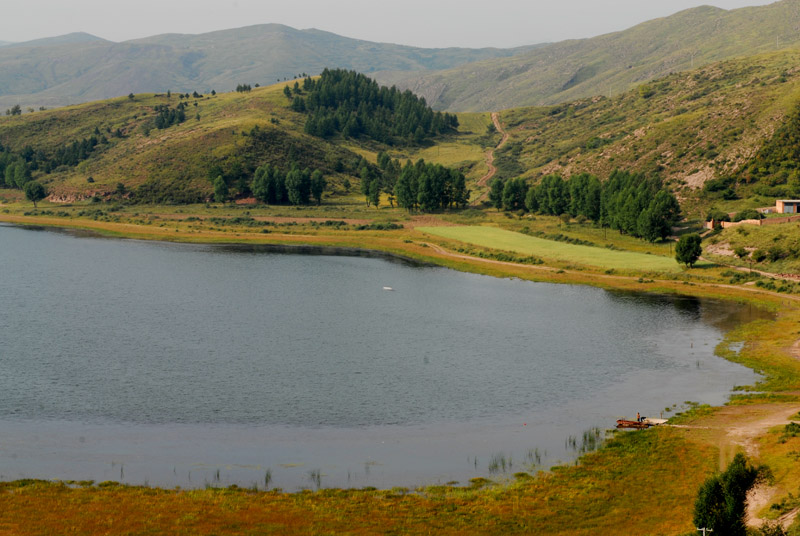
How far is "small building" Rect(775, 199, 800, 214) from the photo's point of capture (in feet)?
513

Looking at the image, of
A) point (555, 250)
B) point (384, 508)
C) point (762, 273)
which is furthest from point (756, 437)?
point (555, 250)

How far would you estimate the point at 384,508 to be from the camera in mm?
49188

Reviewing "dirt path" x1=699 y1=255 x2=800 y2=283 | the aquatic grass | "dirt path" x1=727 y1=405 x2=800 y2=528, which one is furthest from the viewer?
"dirt path" x1=699 y1=255 x2=800 y2=283

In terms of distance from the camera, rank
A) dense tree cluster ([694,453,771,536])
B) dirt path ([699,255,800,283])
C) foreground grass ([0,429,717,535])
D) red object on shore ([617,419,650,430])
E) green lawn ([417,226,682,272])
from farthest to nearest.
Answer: green lawn ([417,226,682,272])
dirt path ([699,255,800,283])
red object on shore ([617,419,650,430])
foreground grass ([0,429,717,535])
dense tree cluster ([694,453,771,536])

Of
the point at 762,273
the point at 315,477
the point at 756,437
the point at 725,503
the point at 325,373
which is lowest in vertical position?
the point at 315,477

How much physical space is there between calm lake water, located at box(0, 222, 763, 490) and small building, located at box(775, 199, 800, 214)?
2308 inches

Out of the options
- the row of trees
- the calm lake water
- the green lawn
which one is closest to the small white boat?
the calm lake water

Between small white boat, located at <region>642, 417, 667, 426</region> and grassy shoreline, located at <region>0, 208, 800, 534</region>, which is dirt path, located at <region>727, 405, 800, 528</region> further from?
small white boat, located at <region>642, 417, 667, 426</region>

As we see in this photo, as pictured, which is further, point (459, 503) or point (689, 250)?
point (689, 250)

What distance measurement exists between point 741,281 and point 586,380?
58.6 meters

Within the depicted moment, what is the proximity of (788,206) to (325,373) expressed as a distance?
396 ft

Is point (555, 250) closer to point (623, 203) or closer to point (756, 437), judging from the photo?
point (623, 203)

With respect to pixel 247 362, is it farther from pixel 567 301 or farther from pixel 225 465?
pixel 567 301

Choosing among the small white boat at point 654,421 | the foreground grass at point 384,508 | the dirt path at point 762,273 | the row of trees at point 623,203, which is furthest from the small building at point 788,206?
the foreground grass at point 384,508
